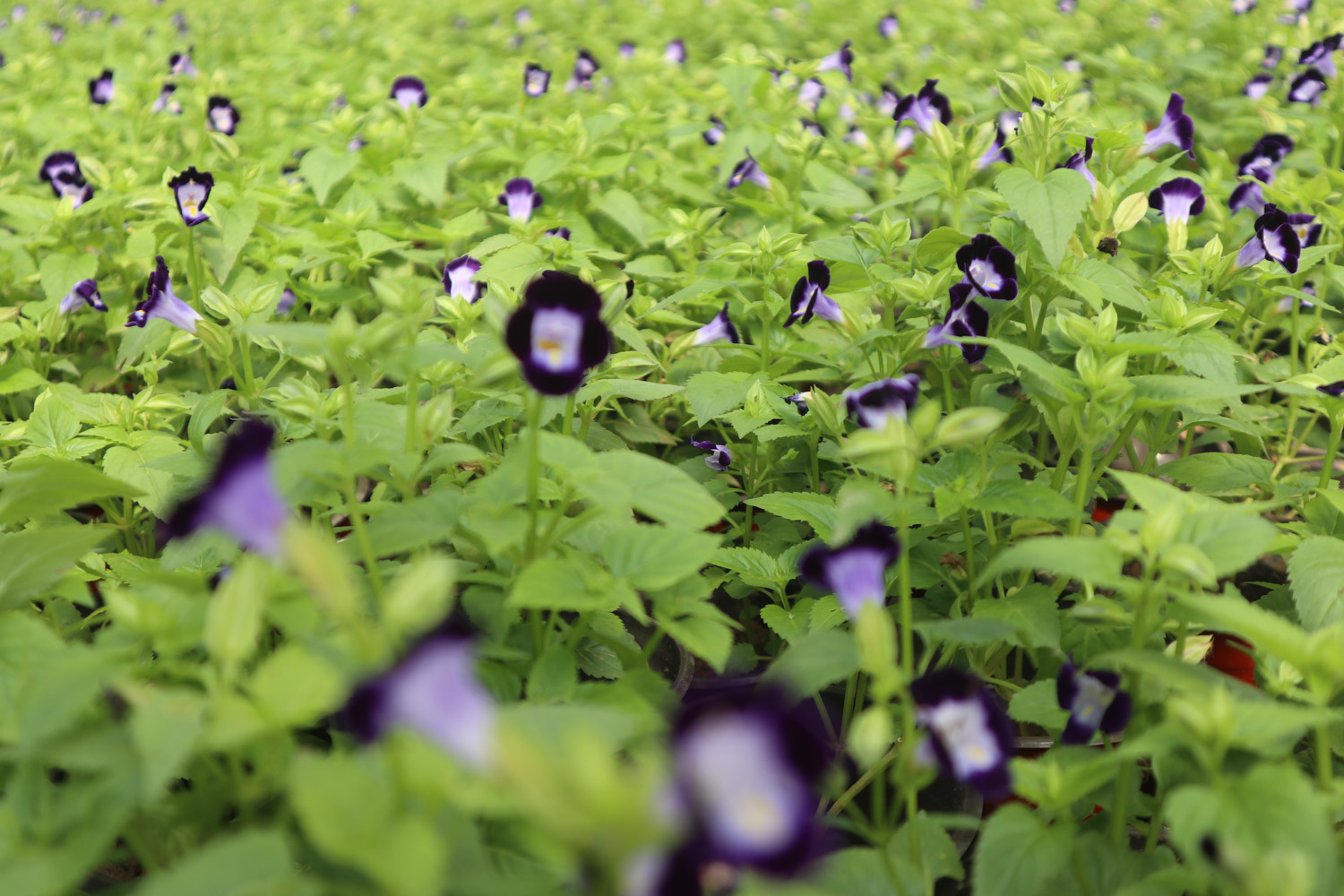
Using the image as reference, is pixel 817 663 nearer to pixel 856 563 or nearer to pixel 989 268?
pixel 856 563

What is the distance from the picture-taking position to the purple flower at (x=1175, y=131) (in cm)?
236

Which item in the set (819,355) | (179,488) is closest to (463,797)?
(179,488)

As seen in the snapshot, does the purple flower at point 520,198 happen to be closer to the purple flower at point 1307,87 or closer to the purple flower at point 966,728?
the purple flower at point 966,728

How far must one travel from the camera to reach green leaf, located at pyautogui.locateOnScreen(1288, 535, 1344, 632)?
1.33m

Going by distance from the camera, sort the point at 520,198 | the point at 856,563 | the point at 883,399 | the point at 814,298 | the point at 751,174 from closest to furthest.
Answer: the point at 856,563
the point at 883,399
the point at 814,298
the point at 520,198
the point at 751,174

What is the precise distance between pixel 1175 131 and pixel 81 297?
9.54 ft

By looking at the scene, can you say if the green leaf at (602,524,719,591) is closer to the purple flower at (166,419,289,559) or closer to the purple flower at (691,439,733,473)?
the purple flower at (166,419,289,559)

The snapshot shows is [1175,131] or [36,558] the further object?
[1175,131]

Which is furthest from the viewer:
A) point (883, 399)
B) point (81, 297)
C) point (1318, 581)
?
point (81, 297)

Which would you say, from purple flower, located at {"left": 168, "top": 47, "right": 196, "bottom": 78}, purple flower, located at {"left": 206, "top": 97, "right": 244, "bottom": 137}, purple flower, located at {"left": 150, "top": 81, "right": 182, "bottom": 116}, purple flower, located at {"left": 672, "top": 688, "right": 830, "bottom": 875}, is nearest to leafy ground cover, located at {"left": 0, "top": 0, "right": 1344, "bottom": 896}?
purple flower, located at {"left": 672, "top": 688, "right": 830, "bottom": 875}

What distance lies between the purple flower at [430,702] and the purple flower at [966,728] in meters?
0.59

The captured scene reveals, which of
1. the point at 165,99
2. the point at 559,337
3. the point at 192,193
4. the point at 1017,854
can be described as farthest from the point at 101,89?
the point at 1017,854

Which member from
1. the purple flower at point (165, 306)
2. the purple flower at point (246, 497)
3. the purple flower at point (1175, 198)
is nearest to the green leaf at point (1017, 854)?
the purple flower at point (246, 497)

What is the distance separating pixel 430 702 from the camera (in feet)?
2.31
